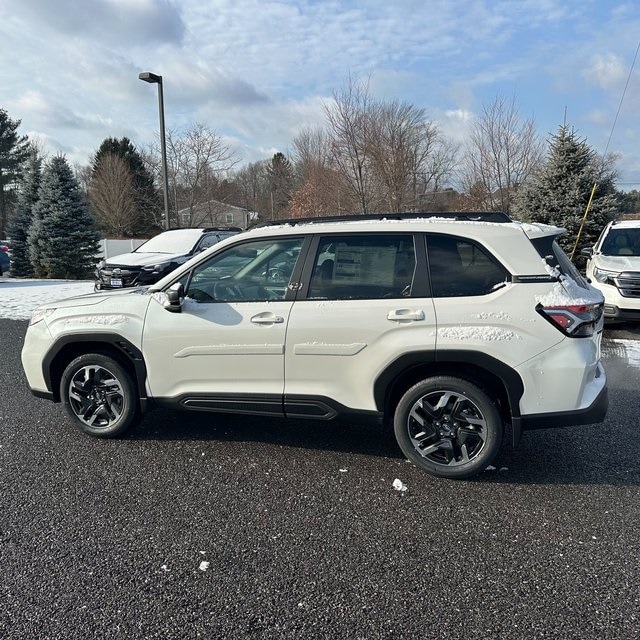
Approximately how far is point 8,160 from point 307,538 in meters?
56.2

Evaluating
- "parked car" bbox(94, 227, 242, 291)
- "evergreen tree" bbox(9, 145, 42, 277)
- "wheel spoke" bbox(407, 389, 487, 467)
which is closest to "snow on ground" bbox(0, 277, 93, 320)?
"parked car" bbox(94, 227, 242, 291)

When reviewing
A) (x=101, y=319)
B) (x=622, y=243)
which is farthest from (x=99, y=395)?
(x=622, y=243)

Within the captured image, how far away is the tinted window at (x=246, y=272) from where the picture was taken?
386 cm

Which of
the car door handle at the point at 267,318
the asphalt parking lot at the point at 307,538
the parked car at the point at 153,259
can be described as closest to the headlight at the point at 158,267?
the parked car at the point at 153,259

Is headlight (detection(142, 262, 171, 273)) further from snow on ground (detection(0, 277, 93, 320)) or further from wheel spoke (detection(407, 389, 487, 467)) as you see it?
wheel spoke (detection(407, 389, 487, 467))

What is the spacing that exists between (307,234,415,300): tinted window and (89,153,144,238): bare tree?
38.8m

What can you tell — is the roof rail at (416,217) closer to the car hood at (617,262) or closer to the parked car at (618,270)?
the parked car at (618,270)

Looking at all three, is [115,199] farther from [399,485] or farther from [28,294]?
[399,485]

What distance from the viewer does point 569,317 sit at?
10.9 ft

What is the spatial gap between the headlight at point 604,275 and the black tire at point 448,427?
19.6ft

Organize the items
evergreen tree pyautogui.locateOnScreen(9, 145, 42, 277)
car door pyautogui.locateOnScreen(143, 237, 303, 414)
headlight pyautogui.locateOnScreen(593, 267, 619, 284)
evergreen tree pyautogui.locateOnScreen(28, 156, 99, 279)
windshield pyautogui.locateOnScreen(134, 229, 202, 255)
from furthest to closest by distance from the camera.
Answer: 1. evergreen tree pyautogui.locateOnScreen(9, 145, 42, 277)
2. evergreen tree pyautogui.locateOnScreen(28, 156, 99, 279)
3. windshield pyautogui.locateOnScreen(134, 229, 202, 255)
4. headlight pyautogui.locateOnScreen(593, 267, 619, 284)
5. car door pyautogui.locateOnScreen(143, 237, 303, 414)

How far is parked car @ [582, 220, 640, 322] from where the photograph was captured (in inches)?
315

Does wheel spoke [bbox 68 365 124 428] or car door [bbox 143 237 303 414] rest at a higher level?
car door [bbox 143 237 303 414]

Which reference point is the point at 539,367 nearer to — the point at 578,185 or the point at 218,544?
the point at 218,544
